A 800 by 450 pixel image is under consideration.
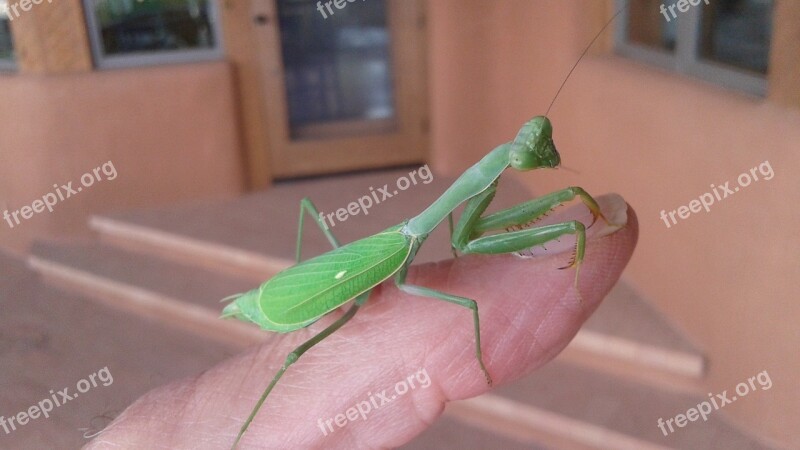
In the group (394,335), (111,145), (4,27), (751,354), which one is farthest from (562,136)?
(4,27)

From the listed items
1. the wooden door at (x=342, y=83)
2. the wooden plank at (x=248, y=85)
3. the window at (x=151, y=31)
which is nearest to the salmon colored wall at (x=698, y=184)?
the wooden door at (x=342, y=83)

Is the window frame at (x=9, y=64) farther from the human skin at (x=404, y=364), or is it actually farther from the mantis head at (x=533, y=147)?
the mantis head at (x=533, y=147)

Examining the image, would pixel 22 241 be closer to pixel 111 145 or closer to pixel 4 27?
pixel 111 145

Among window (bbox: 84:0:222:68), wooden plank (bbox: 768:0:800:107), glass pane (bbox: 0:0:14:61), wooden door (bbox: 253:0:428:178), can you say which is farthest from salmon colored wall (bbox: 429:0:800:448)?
glass pane (bbox: 0:0:14:61)

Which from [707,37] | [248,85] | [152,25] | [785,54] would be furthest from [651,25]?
[152,25]

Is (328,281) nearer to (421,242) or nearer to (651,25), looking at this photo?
(421,242)
